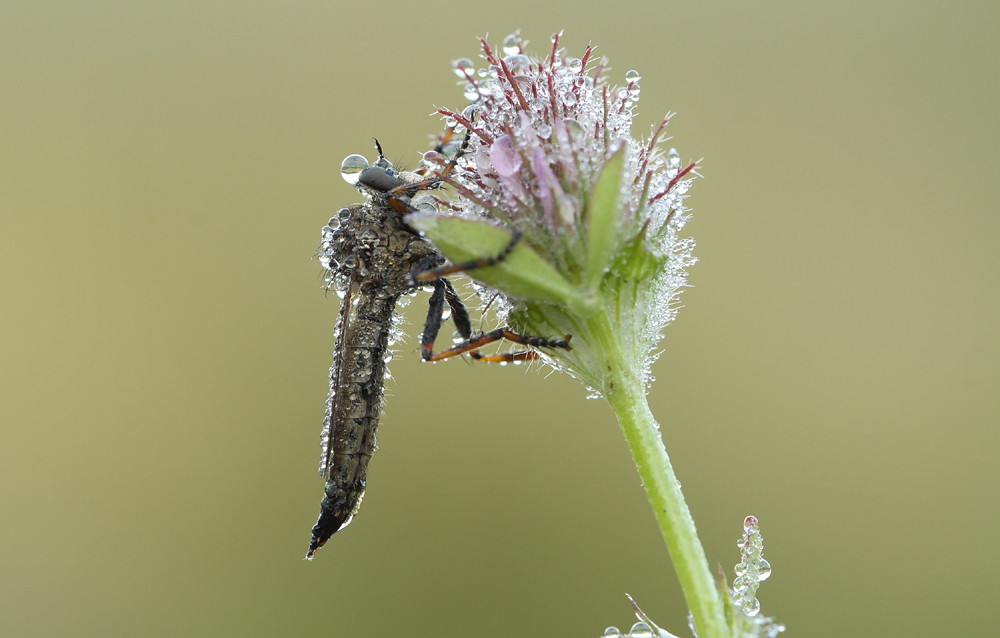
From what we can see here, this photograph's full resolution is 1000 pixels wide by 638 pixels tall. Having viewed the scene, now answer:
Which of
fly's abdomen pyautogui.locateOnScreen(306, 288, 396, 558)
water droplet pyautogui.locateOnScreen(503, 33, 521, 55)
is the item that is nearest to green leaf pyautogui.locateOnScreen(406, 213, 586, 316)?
water droplet pyautogui.locateOnScreen(503, 33, 521, 55)

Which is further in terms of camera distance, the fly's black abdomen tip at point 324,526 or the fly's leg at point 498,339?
the fly's black abdomen tip at point 324,526

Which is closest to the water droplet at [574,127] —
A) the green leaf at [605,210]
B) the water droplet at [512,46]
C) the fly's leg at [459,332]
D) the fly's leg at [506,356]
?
the green leaf at [605,210]

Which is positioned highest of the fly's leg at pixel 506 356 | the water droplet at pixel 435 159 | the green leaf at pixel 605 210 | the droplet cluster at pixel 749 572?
the water droplet at pixel 435 159

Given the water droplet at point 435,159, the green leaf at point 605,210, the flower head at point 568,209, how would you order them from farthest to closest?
the water droplet at point 435,159, the flower head at point 568,209, the green leaf at point 605,210

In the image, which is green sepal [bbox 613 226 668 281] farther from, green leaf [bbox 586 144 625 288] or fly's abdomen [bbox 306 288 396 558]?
fly's abdomen [bbox 306 288 396 558]

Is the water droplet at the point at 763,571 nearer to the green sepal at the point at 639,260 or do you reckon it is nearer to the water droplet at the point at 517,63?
the green sepal at the point at 639,260

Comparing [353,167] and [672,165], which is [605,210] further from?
[353,167]

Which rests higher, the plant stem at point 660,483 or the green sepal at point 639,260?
the green sepal at point 639,260

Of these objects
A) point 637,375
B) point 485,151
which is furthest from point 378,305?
point 637,375
